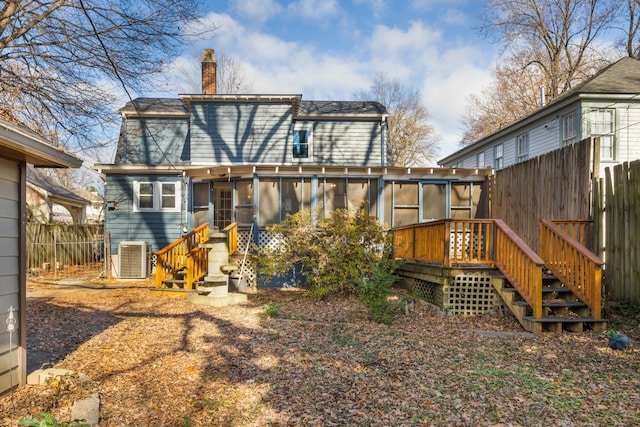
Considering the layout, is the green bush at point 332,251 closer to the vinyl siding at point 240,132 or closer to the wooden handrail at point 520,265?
the wooden handrail at point 520,265

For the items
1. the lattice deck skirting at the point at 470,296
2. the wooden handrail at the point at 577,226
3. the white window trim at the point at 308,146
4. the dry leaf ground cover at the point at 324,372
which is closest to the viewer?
the dry leaf ground cover at the point at 324,372

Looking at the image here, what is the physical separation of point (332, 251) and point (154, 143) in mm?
9588

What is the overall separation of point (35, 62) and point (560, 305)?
36.7 feet

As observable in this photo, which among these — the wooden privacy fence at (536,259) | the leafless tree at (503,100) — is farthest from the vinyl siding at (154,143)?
the leafless tree at (503,100)

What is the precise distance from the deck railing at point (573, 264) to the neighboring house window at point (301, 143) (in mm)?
9734

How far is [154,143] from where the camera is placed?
50.2 ft

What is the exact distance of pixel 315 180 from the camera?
38.3 feet

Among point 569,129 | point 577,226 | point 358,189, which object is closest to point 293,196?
point 358,189

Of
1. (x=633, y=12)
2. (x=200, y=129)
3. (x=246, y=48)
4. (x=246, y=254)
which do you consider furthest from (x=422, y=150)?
(x=246, y=254)

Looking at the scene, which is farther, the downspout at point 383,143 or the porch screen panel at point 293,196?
the downspout at point 383,143

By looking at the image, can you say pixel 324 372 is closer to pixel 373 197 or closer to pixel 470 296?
pixel 470 296

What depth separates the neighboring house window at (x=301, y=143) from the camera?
50.6 feet

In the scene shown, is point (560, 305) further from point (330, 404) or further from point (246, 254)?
point (246, 254)

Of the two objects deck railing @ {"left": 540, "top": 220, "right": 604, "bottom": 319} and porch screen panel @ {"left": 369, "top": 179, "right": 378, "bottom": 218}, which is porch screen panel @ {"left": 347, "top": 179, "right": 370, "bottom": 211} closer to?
porch screen panel @ {"left": 369, "top": 179, "right": 378, "bottom": 218}
